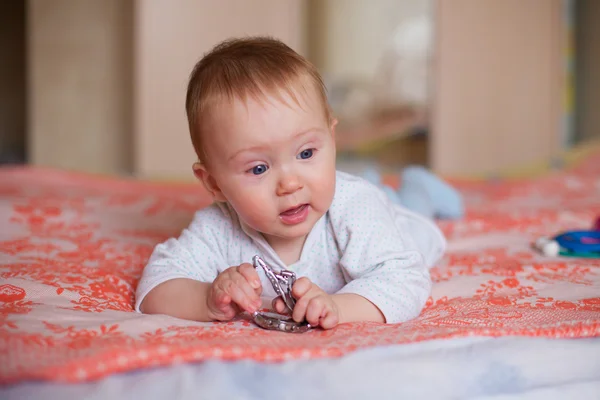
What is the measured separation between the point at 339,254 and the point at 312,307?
0.25 metres

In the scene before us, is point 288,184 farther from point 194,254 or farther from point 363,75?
point 363,75

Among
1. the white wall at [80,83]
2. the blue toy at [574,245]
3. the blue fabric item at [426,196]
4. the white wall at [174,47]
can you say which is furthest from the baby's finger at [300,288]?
the white wall at [80,83]

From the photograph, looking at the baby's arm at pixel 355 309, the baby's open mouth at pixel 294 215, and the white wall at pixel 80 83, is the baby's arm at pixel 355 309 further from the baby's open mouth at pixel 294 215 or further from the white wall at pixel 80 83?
the white wall at pixel 80 83

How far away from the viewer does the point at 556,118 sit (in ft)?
13.1

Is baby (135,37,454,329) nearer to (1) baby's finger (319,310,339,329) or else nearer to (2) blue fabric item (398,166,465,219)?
(1) baby's finger (319,310,339,329)

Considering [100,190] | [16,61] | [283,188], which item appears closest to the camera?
[283,188]

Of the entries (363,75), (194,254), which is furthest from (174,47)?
(194,254)

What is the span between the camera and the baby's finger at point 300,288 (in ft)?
2.67

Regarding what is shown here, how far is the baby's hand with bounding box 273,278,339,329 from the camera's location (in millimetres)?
804

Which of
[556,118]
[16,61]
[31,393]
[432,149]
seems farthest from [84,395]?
[16,61]

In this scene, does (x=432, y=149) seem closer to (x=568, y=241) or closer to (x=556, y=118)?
(x=556, y=118)

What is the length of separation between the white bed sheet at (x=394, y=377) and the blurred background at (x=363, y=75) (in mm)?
2993

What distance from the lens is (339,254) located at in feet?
3.43

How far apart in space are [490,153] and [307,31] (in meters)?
1.32
